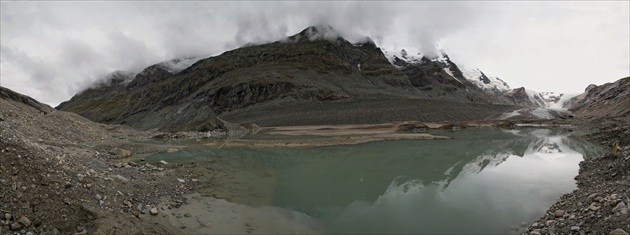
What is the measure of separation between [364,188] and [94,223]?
13431 mm

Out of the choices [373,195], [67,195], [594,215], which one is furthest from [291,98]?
[594,215]

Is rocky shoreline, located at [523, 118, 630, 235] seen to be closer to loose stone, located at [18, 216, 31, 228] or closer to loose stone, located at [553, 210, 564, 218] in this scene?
loose stone, located at [553, 210, 564, 218]

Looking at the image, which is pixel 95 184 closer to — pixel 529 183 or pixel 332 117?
pixel 529 183

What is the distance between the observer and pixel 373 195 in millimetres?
17859

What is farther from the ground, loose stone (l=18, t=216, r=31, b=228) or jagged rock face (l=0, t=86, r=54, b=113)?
jagged rock face (l=0, t=86, r=54, b=113)

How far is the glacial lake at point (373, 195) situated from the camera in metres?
13.0

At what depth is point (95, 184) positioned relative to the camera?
521 inches

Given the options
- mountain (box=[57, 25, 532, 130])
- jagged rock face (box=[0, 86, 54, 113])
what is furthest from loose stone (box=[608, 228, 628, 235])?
mountain (box=[57, 25, 532, 130])

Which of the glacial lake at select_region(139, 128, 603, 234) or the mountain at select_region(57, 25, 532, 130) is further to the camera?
the mountain at select_region(57, 25, 532, 130)

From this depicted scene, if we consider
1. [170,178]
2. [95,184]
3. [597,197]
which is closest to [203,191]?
[170,178]

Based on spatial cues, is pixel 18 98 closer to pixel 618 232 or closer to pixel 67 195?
pixel 67 195

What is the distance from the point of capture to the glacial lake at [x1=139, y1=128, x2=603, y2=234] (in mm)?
13000

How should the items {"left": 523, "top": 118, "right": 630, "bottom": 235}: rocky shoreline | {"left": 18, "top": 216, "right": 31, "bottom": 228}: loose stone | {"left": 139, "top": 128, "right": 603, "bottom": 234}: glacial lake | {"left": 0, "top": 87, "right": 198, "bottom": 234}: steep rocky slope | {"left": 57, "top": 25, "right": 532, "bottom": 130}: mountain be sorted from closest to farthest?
{"left": 18, "top": 216, "right": 31, "bottom": 228}: loose stone < {"left": 523, "top": 118, "right": 630, "bottom": 235}: rocky shoreline < {"left": 0, "top": 87, "right": 198, "bottom": 234}: steep rocky slope < {"left": 139, "top": 128, "right": 603, "bottom": 234}: glacial lake < {"left": 57, "top": 25, "right": 532, "bottom": 130}: mountain

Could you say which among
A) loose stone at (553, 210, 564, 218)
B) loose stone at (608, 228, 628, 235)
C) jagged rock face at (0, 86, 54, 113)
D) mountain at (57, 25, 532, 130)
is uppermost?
mountain at (57, 25, 532, 130)
